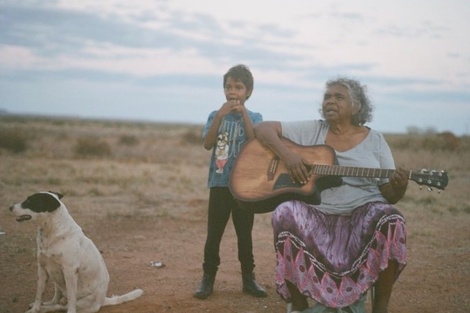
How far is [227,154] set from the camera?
4.79 metres

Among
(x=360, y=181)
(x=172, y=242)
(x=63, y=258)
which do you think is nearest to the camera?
(x=63, y=258)

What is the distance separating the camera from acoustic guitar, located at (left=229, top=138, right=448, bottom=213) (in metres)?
4.08

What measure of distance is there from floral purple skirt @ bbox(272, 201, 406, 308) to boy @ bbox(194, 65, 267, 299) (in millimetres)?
880

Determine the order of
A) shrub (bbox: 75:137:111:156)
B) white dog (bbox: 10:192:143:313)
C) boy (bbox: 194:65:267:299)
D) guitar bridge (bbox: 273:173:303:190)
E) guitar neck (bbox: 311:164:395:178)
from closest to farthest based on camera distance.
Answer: guitar neck (bbox: 311:164:395:178) → white dog (bbox: 10:192:143:313) → guitar bridge (bbox: 273:173:303:190) → boy (bbox: 194:65:267:299) → shrub (bbox: 75:137:111:156)

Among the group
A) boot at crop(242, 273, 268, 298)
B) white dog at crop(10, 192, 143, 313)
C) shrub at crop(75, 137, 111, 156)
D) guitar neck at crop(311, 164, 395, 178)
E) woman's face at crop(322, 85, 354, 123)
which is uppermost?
woman's face at crop(322, 85, 354, 123)

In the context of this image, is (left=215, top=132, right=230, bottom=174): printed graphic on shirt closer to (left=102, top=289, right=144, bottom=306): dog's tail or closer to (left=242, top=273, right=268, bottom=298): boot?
(left=242, top=273, right=268, bottom=298): boot

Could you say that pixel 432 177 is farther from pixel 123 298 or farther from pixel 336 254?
pixel 123 298

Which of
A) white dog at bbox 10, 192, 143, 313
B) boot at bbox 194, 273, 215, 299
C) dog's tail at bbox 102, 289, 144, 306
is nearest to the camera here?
white dog at bbox 10, 192, 143, 313

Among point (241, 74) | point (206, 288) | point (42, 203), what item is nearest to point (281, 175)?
point (241, 74)

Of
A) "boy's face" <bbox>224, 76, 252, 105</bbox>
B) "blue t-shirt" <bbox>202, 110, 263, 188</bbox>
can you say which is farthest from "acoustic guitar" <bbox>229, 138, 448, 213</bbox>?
"boy's face" <bbox>224, 76, 252, 105</bbox>

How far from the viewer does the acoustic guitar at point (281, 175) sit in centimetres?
408

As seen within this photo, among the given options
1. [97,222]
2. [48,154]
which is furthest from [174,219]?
[48,154]

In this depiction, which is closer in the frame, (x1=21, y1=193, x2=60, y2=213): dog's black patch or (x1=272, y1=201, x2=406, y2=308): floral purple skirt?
(x1=272, y1=201, x2=406, y2=308): floral purple skirt

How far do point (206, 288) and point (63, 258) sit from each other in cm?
141
